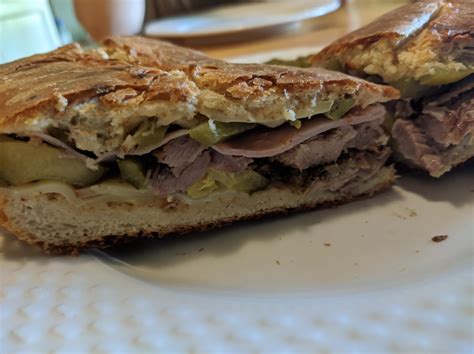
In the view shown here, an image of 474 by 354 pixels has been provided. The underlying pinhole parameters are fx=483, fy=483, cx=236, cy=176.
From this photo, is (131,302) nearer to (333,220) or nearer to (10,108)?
(10,108)

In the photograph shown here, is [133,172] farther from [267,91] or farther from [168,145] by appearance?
[267,91]

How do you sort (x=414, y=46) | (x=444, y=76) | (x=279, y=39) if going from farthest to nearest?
(x=279, y=39) < (x=414, y=46) < (x=444, y=76)

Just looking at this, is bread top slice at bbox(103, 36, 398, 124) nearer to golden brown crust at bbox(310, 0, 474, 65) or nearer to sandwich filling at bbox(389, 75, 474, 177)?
sandwich filling at bbox(389, 75, 474, 177)

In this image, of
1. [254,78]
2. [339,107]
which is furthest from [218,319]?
[339,107]

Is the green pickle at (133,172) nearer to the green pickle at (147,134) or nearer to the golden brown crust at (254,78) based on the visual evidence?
the green pickle at (147,134)

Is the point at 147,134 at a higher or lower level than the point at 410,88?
higher

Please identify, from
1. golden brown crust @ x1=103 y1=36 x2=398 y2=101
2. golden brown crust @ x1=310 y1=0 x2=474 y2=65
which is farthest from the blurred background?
golden brown crust @ x1=310 y1=0 x2=474 y2=65
